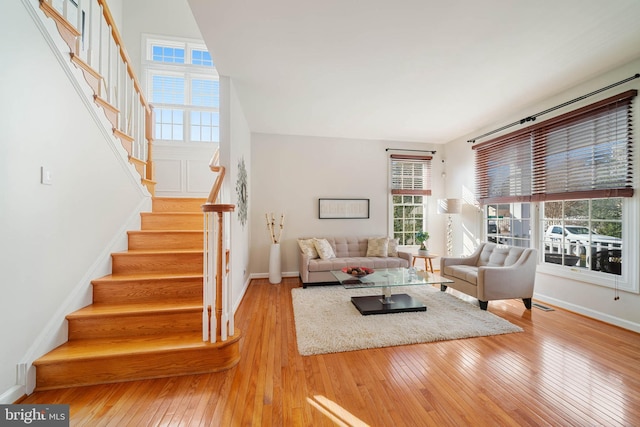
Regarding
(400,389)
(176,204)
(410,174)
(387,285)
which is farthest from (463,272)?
(176,204)

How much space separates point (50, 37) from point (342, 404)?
10.8ft

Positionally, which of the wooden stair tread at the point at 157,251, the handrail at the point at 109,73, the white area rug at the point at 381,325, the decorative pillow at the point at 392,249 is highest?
the handrail at the point at 109,73

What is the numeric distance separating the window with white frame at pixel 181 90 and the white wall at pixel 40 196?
2.39 m

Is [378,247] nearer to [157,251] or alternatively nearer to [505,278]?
[505,278]

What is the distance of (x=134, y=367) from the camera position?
70.6 inches

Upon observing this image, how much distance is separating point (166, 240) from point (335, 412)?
94.4 inches

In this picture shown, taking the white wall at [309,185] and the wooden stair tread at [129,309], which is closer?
the wooden stair tread at [129,309]

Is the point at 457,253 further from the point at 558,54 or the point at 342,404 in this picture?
the point at 342,404

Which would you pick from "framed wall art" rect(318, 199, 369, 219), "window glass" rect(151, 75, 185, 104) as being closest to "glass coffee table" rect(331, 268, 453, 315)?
"framed wall art" rect(318, 199, 369, 219)

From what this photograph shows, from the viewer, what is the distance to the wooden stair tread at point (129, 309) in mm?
1944

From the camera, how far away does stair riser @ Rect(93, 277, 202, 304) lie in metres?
2.19

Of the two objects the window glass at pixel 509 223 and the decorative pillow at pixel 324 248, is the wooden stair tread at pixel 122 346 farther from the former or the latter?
the window glass at pixel 509 223

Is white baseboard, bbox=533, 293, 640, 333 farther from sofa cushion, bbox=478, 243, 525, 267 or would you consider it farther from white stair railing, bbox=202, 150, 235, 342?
white stair railing, bbox=202, 150, 235, 342

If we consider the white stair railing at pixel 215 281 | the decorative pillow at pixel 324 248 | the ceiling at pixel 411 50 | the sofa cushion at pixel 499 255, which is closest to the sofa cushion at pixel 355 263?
the decorative pillow at pixel 324 248
